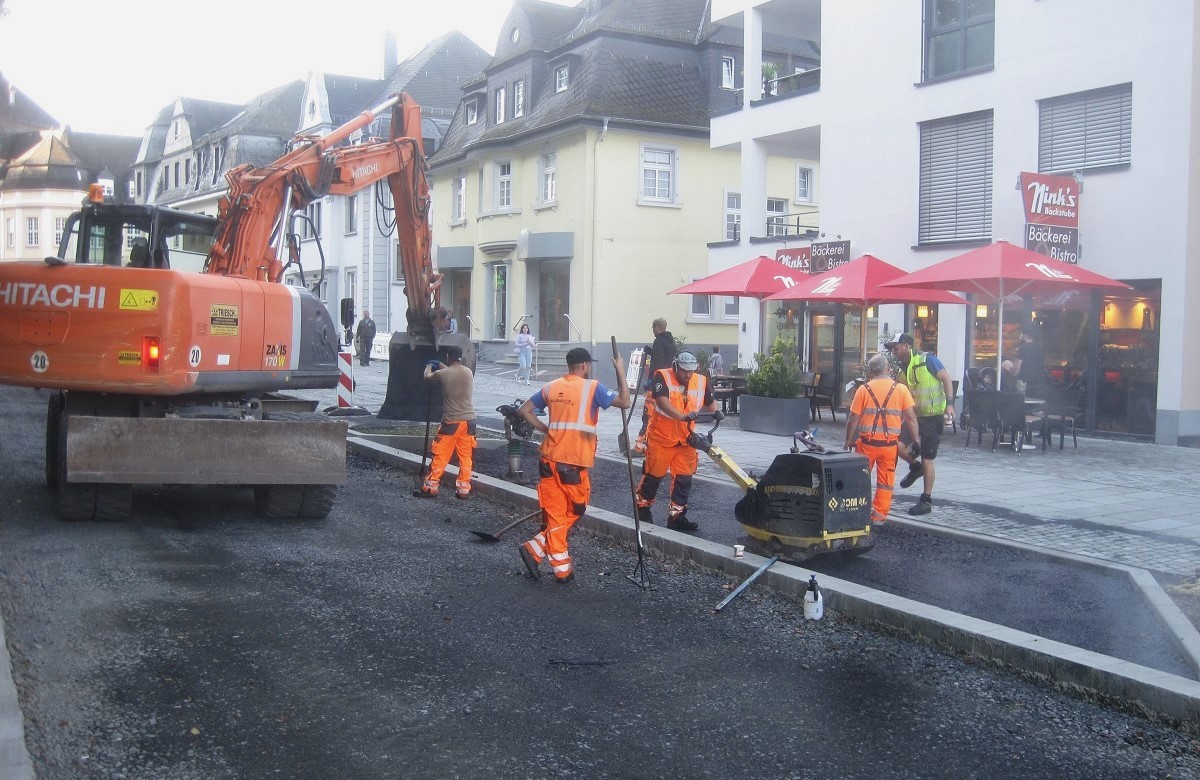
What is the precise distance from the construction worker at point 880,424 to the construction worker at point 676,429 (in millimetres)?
1166

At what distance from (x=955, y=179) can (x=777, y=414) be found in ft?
17.7

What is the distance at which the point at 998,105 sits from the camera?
57.5 feet

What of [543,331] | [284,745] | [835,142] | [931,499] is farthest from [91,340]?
[543,331]

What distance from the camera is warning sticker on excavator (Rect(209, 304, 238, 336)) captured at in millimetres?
8664

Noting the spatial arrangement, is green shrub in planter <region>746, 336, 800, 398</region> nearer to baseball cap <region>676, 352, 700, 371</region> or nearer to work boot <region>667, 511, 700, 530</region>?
work boot <region>667, 511, 700, 530</region>

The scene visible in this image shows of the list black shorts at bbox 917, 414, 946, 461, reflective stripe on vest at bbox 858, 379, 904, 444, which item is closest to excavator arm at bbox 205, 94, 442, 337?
reflective stripe on vest at bbox 858, 379, 904, 444

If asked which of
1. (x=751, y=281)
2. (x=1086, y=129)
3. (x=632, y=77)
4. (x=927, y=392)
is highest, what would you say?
(x=632, y=77)

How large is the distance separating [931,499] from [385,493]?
524 centimetres

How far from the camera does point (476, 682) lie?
535 cm

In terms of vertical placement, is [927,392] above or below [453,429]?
above

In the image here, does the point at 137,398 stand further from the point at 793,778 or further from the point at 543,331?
the point at 543,331

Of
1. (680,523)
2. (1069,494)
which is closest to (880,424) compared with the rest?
(680,523)

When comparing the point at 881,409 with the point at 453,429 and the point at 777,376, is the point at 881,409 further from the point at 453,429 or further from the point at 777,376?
the point at 777,376

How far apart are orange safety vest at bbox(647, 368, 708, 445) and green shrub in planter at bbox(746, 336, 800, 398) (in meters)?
7.44
